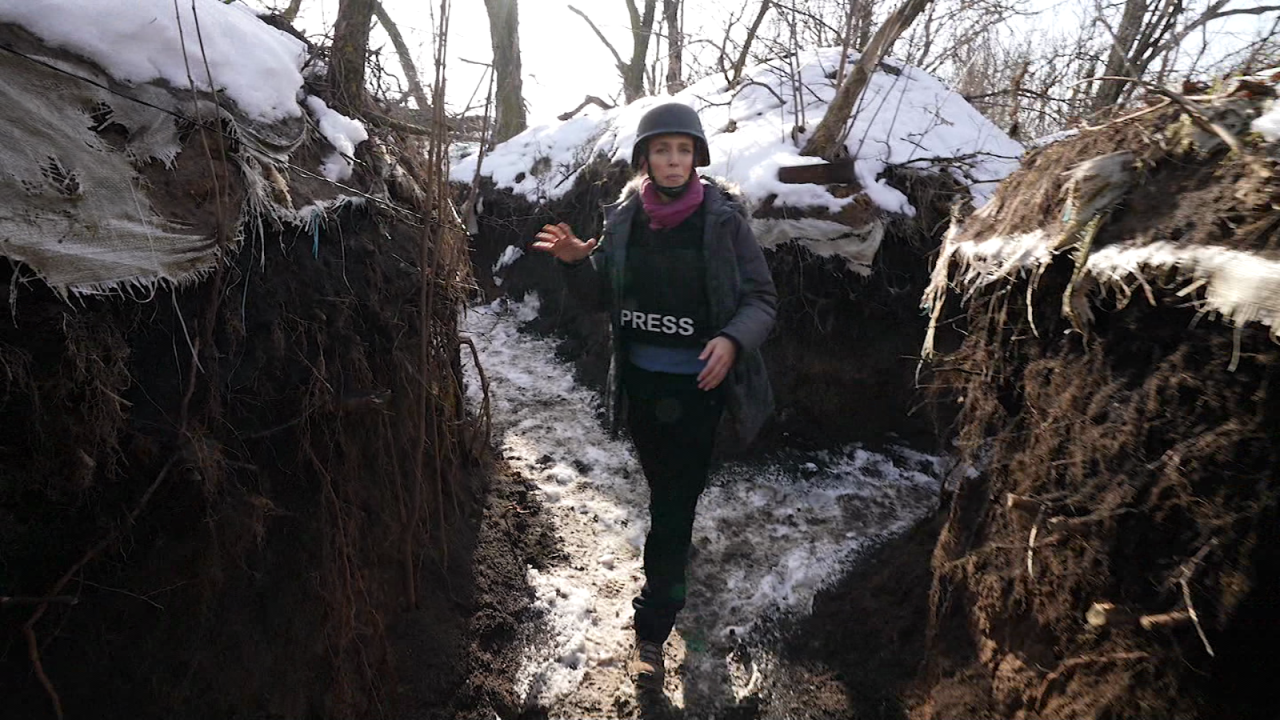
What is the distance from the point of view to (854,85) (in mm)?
4715

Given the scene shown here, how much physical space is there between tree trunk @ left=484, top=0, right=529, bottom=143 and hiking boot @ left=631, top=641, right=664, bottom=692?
10154mm

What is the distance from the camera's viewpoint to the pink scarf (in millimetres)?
2252

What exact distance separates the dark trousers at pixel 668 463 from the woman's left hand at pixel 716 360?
24cm

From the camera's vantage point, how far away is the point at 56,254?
1382 millimetres

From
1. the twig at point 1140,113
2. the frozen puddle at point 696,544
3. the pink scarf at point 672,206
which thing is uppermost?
the twig at point 1140,113

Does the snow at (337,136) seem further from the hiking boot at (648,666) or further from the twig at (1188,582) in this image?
the twig at (1188,582)

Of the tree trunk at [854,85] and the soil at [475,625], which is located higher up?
the tree trunk at [854,85]

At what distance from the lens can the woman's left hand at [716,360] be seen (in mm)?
2047

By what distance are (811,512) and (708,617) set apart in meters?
1.22

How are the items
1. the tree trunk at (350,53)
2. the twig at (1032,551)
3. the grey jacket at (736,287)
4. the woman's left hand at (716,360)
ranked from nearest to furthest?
the twig at (1032,551) → the woman's left hand at (716,360) → the grey jacket at (736,287) → the tree trunk at (350,53)

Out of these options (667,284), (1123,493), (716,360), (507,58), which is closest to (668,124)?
(667,284)

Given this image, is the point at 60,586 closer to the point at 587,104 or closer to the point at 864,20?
the point at 864,20

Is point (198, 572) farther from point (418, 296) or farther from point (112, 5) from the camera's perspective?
point (112, 5)

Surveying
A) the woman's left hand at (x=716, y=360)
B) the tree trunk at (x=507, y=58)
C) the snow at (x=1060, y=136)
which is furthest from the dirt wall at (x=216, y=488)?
the tree trunk at (x=507, y=58)
